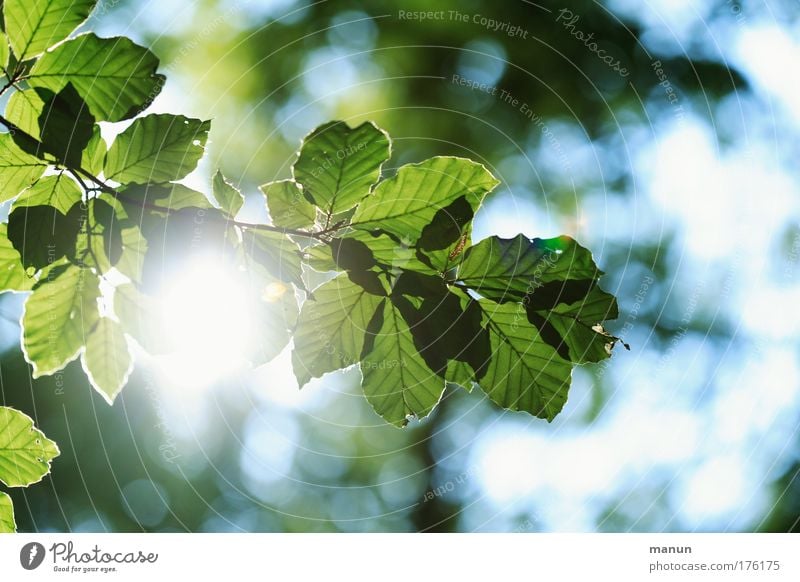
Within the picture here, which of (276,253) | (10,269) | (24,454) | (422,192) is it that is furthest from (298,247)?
(24,454)

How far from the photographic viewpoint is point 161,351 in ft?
2.67

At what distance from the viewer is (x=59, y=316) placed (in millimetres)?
802

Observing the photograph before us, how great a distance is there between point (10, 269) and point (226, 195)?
320 mm

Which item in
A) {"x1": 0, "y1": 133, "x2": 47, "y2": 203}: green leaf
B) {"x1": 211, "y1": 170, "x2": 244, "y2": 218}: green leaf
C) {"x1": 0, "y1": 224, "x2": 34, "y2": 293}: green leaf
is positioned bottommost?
{"x1": 0, "y1": 224, "x2": 34, "y2": 293}: green leaf

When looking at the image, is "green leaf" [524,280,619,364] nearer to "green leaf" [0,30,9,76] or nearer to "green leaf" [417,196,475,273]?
"green leaf" [417,196,475,273]

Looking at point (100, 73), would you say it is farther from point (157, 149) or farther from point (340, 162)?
point (340, 162)

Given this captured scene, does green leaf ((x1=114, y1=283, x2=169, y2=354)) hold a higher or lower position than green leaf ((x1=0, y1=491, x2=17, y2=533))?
higher

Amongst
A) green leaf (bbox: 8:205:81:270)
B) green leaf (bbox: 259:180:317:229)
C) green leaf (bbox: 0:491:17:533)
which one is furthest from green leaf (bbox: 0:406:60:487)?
green leaf (bbox: 259:180:317:229)

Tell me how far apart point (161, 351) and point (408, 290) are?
353 millimetres

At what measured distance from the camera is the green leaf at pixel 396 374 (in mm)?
725

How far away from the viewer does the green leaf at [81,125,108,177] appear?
2.47ft
